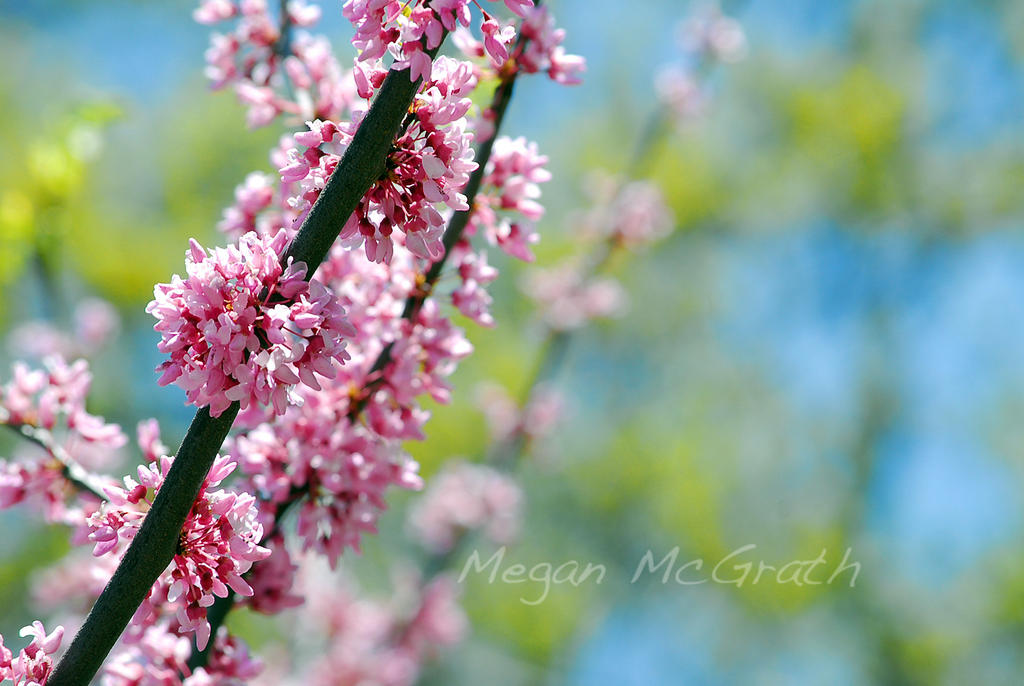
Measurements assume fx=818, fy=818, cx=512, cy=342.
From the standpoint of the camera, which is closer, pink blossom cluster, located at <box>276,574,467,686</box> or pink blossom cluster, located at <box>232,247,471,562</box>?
pink blossom cluster, located at <box>232,247,471,562</box>

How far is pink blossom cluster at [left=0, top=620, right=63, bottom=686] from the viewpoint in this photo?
1255 millimetres

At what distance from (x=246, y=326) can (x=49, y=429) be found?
100cm

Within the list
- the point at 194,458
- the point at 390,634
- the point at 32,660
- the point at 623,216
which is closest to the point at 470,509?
the point at 390,634

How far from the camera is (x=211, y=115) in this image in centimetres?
1238

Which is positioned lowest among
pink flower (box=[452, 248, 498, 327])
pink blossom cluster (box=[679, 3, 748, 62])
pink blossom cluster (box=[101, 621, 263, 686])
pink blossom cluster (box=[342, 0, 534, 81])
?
pink blossom cluster (box=[101, 621, 263, 686])

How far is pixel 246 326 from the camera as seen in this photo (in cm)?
117

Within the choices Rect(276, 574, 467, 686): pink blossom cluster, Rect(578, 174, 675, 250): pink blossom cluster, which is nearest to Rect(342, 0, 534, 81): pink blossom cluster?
Rect(578, 174, 675, 250): pink blossom cluster

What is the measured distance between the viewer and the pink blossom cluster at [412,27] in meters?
1.14

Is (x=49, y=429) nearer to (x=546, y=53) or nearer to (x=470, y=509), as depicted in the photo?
(x=546, y=53)

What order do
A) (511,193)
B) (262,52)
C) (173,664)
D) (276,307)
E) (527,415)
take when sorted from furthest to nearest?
(527,415)
(262,52)
(511,193)
(173,664)
(276,307)

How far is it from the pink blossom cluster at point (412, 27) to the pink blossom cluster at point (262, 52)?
32.1 inches

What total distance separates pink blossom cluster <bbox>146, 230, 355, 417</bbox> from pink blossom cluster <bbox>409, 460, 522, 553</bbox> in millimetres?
3246

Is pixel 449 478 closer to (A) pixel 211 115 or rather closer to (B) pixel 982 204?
(A) pixel 211 115

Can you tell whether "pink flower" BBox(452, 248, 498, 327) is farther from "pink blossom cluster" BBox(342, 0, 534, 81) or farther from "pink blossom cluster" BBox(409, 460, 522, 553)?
"pink blossom cluster" BBox(409, 460, 522, 553)
